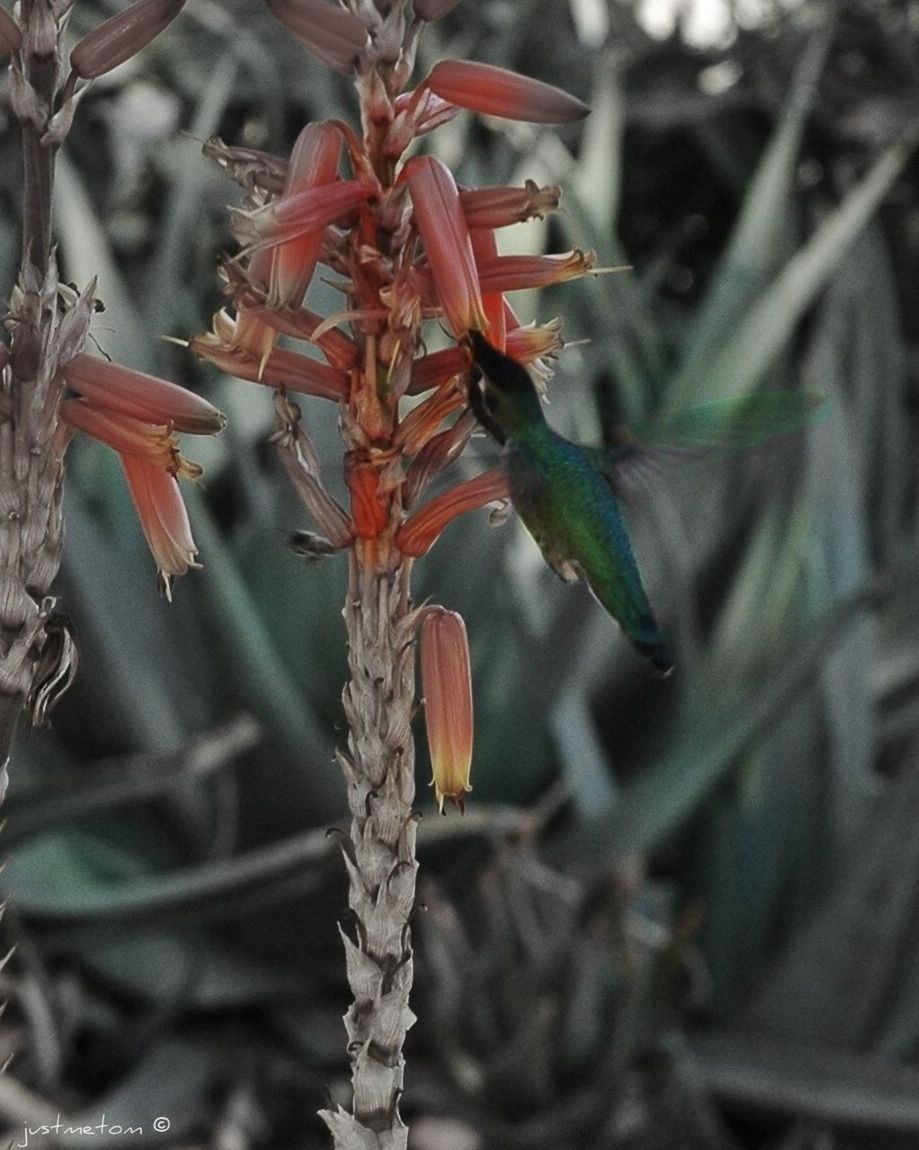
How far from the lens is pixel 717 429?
839 millimetres

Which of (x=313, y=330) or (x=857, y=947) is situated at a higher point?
(x=313, y=330)

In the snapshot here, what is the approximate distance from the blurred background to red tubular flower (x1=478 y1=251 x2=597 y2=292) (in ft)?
3.26

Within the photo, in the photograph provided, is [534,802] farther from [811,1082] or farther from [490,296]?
[490,296]

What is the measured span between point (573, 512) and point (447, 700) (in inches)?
7.8

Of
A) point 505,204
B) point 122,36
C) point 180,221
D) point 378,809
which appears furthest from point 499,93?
point 180,221

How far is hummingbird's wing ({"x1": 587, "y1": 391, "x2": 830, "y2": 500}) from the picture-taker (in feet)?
2.73

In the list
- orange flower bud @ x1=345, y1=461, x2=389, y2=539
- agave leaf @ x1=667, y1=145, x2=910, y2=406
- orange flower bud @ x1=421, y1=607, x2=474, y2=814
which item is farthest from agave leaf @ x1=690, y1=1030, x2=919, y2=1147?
orange flower bud @ x1=345, y1=461, x2=389, y2=539

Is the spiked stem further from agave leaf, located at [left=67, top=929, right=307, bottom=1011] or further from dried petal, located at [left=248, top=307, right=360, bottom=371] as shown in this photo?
agave leaf, located at [left=67, top=929, right=307, bottom=1011]

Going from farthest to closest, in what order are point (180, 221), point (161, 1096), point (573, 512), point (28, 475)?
point (180, 221), point (161, 1096), point (573, 512), point (28, 475)

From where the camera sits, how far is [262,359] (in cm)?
59

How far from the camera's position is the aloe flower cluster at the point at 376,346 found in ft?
1.82

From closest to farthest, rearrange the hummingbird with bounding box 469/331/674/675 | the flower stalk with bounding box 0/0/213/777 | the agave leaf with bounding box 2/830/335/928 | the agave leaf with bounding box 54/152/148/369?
the flower stalk with bounding box 0/0/213/777, the hummingbird with bounding box 469/331/674/675, the agave leaf with bounding box 2/830/335/928, the agave leaf with bounding box 54/152/148/369

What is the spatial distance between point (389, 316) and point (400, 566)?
0.09m

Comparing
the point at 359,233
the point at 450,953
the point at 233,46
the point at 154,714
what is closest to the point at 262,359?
the point at 359,233
